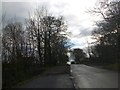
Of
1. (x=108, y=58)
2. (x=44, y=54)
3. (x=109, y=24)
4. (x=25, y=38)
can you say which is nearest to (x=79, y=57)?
(x=108, y=58)

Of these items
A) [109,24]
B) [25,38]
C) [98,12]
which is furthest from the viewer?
[25,38]

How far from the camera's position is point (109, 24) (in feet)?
157

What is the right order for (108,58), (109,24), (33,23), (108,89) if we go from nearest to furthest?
(108,89)
(109,24)
(33,23)
(108,58)

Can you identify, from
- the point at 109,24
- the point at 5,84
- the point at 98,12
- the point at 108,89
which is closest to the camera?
the point at 108,89

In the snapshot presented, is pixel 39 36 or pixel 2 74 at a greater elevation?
pixel 39 36

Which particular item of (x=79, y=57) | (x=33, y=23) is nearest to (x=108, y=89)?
(x=33, y=23)

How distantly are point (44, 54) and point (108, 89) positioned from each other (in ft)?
200

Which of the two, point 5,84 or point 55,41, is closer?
point 5,84

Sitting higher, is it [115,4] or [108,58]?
[115,4]

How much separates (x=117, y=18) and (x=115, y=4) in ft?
7.03

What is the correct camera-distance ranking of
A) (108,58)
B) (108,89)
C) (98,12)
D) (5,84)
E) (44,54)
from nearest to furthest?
(108,89) < (5,84) < (98,12) < (44,54) < (108,58)

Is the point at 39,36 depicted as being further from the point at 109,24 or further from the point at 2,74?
the point at 2,74

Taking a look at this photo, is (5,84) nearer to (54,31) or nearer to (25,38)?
(25,38)

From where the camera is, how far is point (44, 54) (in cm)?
7812
